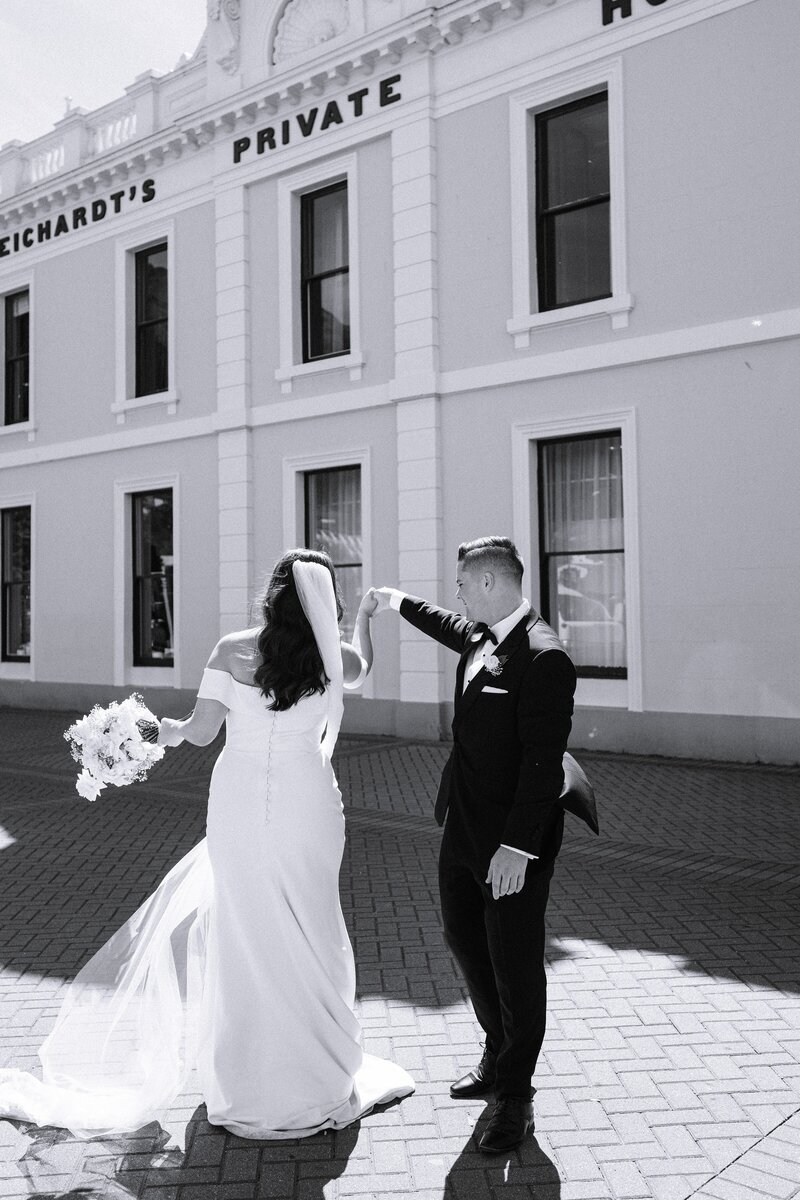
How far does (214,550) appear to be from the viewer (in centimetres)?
1432

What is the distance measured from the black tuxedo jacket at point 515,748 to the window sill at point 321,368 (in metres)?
9.74

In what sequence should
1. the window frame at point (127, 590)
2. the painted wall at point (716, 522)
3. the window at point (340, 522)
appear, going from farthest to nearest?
the window frame at point (127, 590), the window at point (340, 522), the painted wall at point (716, 522)

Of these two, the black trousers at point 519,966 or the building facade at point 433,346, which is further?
the building facade at point 433,346

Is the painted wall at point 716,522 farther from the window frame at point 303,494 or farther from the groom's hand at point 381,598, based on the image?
the groom's hand at point 381,598

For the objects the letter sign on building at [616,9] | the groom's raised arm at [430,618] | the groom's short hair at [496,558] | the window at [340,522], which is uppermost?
the letter sign on building at [616,9]

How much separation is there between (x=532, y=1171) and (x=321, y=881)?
1099 mm

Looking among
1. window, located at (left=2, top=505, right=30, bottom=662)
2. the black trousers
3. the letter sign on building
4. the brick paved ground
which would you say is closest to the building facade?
the letter sign on building

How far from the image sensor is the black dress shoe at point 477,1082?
11.7ft

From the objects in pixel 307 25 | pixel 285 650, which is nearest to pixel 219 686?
pixel 285 650

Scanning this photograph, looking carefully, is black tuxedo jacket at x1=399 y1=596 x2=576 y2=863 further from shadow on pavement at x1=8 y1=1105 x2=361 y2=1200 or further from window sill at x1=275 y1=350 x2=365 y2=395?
window sill at x1=275 y1=350 x2=365 y2=395

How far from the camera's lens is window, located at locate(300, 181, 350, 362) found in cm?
1341

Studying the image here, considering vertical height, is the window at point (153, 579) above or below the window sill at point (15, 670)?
above

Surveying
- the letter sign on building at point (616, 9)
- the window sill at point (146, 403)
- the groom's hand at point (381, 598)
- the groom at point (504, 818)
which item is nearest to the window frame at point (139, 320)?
the window sill at point (146, 403)

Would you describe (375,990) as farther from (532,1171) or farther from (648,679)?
(648,679)
